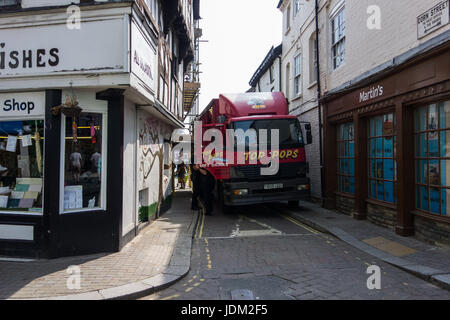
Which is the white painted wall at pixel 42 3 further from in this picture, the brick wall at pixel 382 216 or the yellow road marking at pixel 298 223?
the brick wall at pixel 382 216

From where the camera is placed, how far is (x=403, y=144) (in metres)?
7.11

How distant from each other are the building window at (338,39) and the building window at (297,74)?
335 centimetres

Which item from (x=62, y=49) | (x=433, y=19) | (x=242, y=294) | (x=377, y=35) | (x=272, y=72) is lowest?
(x=242, y=294)

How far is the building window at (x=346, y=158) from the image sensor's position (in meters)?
9.88

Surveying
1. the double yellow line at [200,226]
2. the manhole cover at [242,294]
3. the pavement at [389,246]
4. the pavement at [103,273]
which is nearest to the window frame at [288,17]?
the pavement at [389,246]

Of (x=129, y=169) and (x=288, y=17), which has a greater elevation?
(x=288, y=17)

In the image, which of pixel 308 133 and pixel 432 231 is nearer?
pixel 432 231

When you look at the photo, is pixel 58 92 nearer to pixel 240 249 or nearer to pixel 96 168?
pixel 96 168

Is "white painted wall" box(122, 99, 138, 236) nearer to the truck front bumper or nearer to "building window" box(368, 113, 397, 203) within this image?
the truck front bumper

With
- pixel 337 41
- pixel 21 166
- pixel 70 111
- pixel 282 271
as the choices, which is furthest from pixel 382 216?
pixel 21 166

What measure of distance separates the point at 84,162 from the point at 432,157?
251 inches

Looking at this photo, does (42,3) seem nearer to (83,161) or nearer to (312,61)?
(83,161)

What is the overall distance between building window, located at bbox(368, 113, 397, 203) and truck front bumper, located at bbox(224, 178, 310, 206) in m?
2.03

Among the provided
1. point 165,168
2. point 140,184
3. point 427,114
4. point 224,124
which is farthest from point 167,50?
point 427,114
